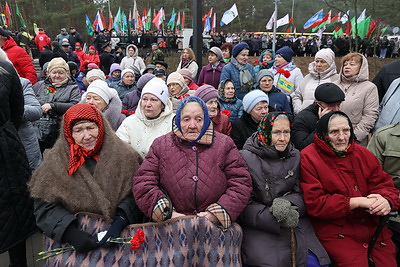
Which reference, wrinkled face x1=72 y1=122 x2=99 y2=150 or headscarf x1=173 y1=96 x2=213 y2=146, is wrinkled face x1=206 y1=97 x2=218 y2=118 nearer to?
headscarf x1=173 y1=96 x2=213 y2=146

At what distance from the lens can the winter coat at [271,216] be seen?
267cm

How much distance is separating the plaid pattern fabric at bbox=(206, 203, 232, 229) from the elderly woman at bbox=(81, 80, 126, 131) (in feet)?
6.79

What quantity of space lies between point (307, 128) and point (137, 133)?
1822 millimetres

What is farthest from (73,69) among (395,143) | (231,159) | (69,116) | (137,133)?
(395,143)

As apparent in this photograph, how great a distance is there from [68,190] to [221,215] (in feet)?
3.89

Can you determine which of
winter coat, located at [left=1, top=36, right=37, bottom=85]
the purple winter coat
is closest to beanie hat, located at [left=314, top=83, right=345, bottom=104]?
the purple winter coat

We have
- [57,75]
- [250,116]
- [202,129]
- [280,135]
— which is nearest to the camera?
[202,129]

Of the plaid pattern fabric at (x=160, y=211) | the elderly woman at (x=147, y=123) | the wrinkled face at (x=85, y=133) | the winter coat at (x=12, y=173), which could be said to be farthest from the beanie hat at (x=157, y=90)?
the plaid pattern fabric at (x=160, y=211)

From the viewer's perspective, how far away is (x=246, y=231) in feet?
9.32

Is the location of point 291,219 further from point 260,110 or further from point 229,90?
point 229,90

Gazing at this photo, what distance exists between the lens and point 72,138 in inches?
102

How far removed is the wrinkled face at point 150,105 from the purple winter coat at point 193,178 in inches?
30.1

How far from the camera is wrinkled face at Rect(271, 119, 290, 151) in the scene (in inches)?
111

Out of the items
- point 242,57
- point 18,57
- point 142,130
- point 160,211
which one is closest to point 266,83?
point 242,57
